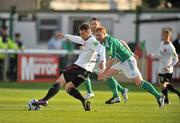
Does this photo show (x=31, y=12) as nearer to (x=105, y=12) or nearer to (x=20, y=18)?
(x=20, y=18)

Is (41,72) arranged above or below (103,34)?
below

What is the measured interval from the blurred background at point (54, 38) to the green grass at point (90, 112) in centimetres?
770

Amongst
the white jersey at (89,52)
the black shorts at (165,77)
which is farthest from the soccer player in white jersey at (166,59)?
the white jersey at (89,52)

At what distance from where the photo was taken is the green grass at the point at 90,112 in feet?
51.1

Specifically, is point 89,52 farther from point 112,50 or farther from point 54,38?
point 54,38

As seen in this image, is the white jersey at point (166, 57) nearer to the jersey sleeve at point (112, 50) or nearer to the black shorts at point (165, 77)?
the black shorts at point (165, 77)

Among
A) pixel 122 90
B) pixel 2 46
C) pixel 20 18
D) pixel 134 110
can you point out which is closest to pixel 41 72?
pixel 2 46

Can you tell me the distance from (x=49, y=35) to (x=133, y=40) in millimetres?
4302

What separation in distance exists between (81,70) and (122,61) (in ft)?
5.86

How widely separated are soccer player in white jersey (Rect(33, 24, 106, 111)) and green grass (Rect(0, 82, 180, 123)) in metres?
0.35

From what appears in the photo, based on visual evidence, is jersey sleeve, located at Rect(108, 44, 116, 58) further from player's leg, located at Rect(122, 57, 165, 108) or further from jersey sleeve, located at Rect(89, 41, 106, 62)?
jersey sleeve, located at Rect(89, 41, 106, 62)

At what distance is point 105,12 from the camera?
124 feet

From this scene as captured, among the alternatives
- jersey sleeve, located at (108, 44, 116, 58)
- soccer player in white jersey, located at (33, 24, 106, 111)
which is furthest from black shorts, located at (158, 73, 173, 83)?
soccer player in white jersey, located at (33, 24, 106, 111)

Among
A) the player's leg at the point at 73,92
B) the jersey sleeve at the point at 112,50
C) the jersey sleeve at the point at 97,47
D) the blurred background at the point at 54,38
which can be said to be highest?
the jersey sleeve at the point at 97,47
